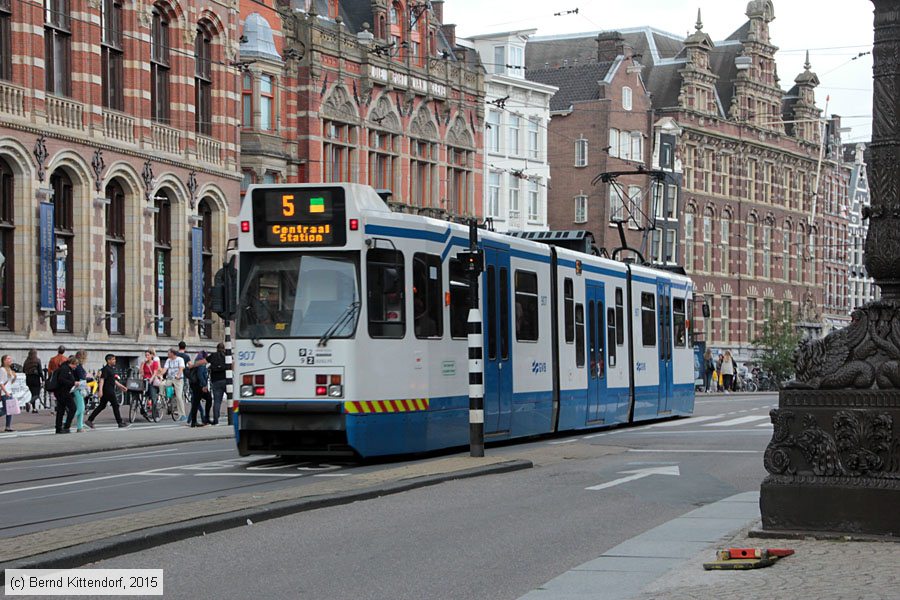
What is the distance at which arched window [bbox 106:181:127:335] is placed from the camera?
136 ft

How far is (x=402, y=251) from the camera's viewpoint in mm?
19641

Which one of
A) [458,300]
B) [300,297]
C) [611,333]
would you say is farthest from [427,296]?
[611,333]

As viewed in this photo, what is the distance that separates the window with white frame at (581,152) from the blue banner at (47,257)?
40993 mm

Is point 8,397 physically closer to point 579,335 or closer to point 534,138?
point 579,335

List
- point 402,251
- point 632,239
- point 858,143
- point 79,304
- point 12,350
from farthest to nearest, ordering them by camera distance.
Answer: point 858,143 → point 632,239 → point 79,304 → point 12,350 → point 402,251

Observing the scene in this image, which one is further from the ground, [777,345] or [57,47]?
[57,47]

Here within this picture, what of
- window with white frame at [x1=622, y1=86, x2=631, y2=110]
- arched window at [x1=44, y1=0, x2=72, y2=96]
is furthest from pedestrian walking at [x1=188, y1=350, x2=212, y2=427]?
window with white frame at [x1=622, y1=86, x2=631, y2=110]

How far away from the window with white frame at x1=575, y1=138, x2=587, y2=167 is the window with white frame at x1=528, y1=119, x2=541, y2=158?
785cm

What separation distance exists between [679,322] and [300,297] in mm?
16049

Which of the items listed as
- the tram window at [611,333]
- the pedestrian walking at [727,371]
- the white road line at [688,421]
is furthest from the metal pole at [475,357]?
the pedestrian walking at [727,371]

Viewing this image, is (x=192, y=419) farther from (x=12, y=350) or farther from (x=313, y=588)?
(x=313, y=588)

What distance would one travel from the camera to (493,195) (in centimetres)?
6500

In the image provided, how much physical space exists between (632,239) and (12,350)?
46.2 meters

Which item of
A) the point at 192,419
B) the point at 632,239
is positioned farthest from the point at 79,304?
the point at 632,239
